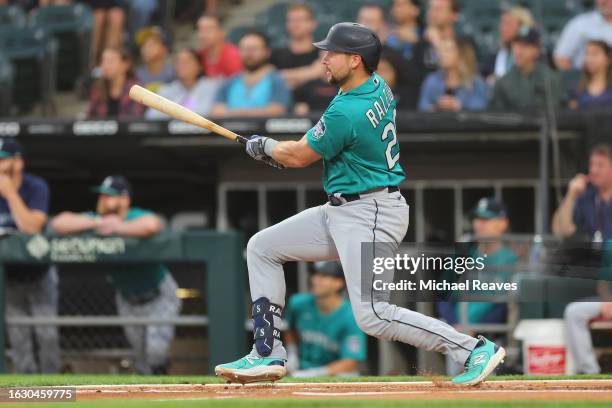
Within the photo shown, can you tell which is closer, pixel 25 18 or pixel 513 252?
pixel 513 252

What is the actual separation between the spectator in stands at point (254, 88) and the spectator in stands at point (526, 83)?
167cm

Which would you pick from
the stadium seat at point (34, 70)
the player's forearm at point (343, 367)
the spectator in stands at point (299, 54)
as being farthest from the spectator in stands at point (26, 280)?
the spectator in stands at point (299, 54)

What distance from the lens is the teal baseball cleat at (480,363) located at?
580 cm

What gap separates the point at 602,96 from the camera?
9680mm

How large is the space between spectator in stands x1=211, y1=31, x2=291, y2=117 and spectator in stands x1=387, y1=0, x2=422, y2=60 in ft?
3.43

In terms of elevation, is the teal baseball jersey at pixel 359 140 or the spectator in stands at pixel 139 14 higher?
the spectator in stands at pixel 139 14

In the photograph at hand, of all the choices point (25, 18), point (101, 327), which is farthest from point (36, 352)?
point (25, 18)

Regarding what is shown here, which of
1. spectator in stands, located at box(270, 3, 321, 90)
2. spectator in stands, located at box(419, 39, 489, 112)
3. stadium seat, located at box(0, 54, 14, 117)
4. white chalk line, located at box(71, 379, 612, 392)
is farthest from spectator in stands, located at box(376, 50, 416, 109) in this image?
white chalk line, located at box(71, 379, 612, 392)

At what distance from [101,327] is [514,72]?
366 cm

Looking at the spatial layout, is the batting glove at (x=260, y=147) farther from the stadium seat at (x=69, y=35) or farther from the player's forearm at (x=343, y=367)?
the stadium seat at (x=69, y=35)

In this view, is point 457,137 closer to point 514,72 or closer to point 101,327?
point 514,72

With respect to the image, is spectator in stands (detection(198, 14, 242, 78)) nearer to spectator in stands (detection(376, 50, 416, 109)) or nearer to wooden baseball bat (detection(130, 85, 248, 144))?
spectator in stands (detection(376, 50, 416, 109))

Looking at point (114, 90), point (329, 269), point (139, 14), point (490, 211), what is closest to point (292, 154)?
point (329, 269)

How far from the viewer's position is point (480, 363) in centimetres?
581
